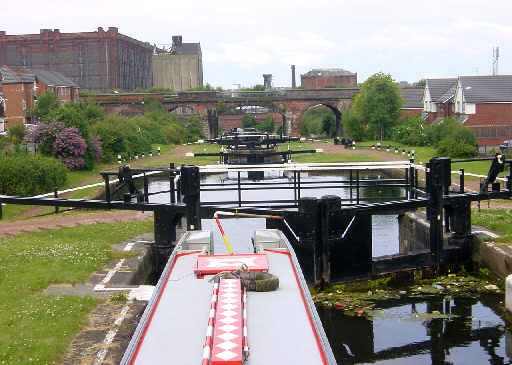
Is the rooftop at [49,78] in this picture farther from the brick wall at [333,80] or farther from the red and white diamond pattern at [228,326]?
the red and white diamond pattern at [228,326]

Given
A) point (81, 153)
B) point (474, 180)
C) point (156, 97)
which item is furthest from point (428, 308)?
point (156, 97)

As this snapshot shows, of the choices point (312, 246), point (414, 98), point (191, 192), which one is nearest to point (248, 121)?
point (414, 98)

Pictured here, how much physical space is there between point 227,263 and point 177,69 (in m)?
86.9

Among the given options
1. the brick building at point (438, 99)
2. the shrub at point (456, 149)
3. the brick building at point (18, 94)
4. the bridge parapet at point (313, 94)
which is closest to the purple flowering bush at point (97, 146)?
the brick building at point (18, 94)

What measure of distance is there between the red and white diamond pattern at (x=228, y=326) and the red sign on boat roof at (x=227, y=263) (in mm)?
533

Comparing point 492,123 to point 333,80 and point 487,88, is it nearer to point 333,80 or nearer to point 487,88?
point 487,88

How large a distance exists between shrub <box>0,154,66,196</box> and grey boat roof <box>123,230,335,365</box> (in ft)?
63.7

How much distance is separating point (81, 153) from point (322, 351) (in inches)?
1185

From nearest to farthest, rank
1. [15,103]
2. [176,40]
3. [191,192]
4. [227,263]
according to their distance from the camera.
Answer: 1. [227,263]
2. [191,192]
3. [15,103]
4. [176,40]

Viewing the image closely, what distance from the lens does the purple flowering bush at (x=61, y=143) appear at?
3356 cm

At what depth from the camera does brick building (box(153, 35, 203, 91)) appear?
→ 9169 cm

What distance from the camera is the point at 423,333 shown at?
1102cm

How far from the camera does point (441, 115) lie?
5606 centimetres

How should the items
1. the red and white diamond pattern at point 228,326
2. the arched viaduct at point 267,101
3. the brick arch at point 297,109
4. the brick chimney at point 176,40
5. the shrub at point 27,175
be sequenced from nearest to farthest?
the red and white diamond pattern at point 228,326, the shrub at point 27,175, the arched viaduct at point 267,101, the brick arch at point 297,109, the brick chimney at point 176,40
